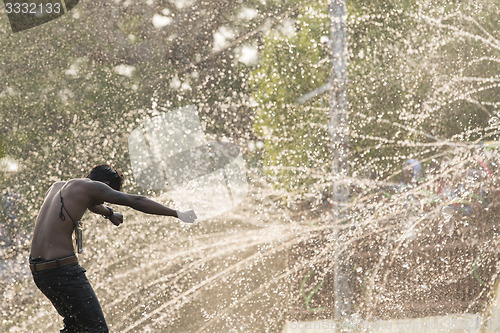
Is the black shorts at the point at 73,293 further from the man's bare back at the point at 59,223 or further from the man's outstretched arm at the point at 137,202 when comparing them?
the man's outstretched arm at the point at 137,202

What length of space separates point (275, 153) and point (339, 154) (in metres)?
0.46

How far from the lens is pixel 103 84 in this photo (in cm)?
392

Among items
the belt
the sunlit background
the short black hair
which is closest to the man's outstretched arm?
the short black hair

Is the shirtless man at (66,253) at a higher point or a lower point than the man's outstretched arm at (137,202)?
lower

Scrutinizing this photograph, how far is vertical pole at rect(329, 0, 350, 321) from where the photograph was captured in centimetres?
405

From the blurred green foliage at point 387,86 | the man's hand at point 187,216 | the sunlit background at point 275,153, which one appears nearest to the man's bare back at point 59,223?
the man's hand at point 187,216

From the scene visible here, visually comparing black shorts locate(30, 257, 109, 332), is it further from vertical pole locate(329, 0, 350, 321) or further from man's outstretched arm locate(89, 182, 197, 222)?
vertical pole locate(329, 0, 350, 321)

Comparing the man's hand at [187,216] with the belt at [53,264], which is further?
the belt at [53,264]

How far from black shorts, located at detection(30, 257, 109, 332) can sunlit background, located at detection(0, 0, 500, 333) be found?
145cm

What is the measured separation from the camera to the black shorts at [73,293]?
8.09 feet

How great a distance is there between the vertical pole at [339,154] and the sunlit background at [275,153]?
0.4 inches

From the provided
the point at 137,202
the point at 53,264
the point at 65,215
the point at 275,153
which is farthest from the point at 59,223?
the point at 275,153

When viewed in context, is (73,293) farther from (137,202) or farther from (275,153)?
(275,153)

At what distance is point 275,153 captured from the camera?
13.1 feet
